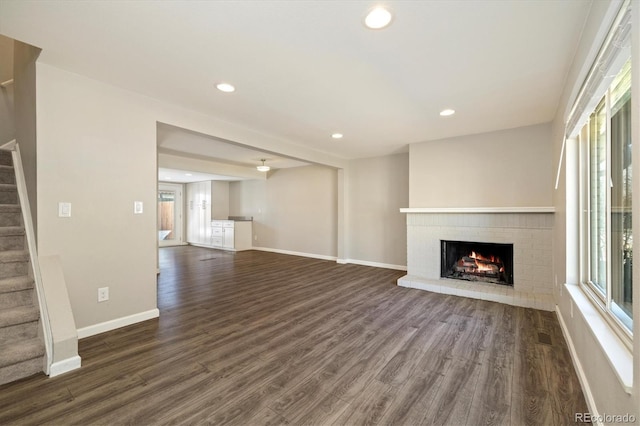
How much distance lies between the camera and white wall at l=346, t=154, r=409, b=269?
5.55 m

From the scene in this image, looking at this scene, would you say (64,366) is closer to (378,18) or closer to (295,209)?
(378,18)

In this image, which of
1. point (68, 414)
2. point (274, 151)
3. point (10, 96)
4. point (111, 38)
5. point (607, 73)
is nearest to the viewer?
point (607, 73)

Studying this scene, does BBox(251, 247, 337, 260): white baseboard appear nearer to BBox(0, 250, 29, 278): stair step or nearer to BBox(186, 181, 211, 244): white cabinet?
BBox(186, 181, 211, 244): white cabinet

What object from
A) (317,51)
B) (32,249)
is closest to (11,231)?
(32,249)

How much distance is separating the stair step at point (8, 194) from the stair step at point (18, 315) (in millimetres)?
1252

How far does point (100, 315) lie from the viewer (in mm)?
2609

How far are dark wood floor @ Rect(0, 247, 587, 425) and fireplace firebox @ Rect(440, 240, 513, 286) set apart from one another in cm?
85

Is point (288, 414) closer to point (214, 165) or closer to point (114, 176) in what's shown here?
point (114, 176)

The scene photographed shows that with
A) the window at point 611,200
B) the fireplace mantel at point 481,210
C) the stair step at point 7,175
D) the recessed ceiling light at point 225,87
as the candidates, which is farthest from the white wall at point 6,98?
the window at point 611,200

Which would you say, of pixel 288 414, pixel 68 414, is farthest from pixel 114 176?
pixel 288 414

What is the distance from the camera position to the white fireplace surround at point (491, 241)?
3.58 m

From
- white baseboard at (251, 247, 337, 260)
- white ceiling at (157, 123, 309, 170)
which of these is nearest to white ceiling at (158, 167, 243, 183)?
white ceiling at (157, 123, 309, 170)

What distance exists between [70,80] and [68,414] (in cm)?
267

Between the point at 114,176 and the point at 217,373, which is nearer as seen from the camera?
the point at 217,373
